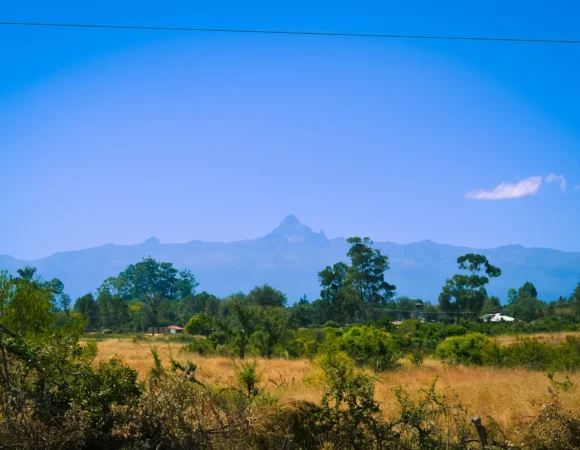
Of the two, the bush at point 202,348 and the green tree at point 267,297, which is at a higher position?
the green tree at point 267,297

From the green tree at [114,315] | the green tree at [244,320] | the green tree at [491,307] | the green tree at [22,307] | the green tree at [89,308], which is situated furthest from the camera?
the green tree at [89,308]

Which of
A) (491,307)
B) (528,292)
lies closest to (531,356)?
(491,307)

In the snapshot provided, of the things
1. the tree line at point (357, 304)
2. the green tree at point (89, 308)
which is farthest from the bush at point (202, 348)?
the green tree at point (89, 308)

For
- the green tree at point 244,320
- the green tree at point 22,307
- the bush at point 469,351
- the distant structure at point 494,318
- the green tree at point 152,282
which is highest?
the green tree at point 152,282

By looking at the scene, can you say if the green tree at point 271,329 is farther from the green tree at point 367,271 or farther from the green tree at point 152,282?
the green tree at point 152,282

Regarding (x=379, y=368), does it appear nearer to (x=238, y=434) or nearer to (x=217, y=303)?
(x=238, y=434)

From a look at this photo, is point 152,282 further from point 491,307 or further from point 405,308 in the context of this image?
point 491,307

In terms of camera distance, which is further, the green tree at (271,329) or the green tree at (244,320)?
the green tree at (271,329)

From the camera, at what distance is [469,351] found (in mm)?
23812

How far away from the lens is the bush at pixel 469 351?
73.3 feet

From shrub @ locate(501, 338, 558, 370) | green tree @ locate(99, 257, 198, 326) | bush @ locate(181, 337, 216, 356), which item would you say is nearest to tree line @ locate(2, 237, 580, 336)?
bush @ locate(181, 337, 216, 356)

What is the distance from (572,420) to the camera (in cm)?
713

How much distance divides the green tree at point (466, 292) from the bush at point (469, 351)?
4717cm

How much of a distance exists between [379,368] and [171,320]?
8759 centimetres
